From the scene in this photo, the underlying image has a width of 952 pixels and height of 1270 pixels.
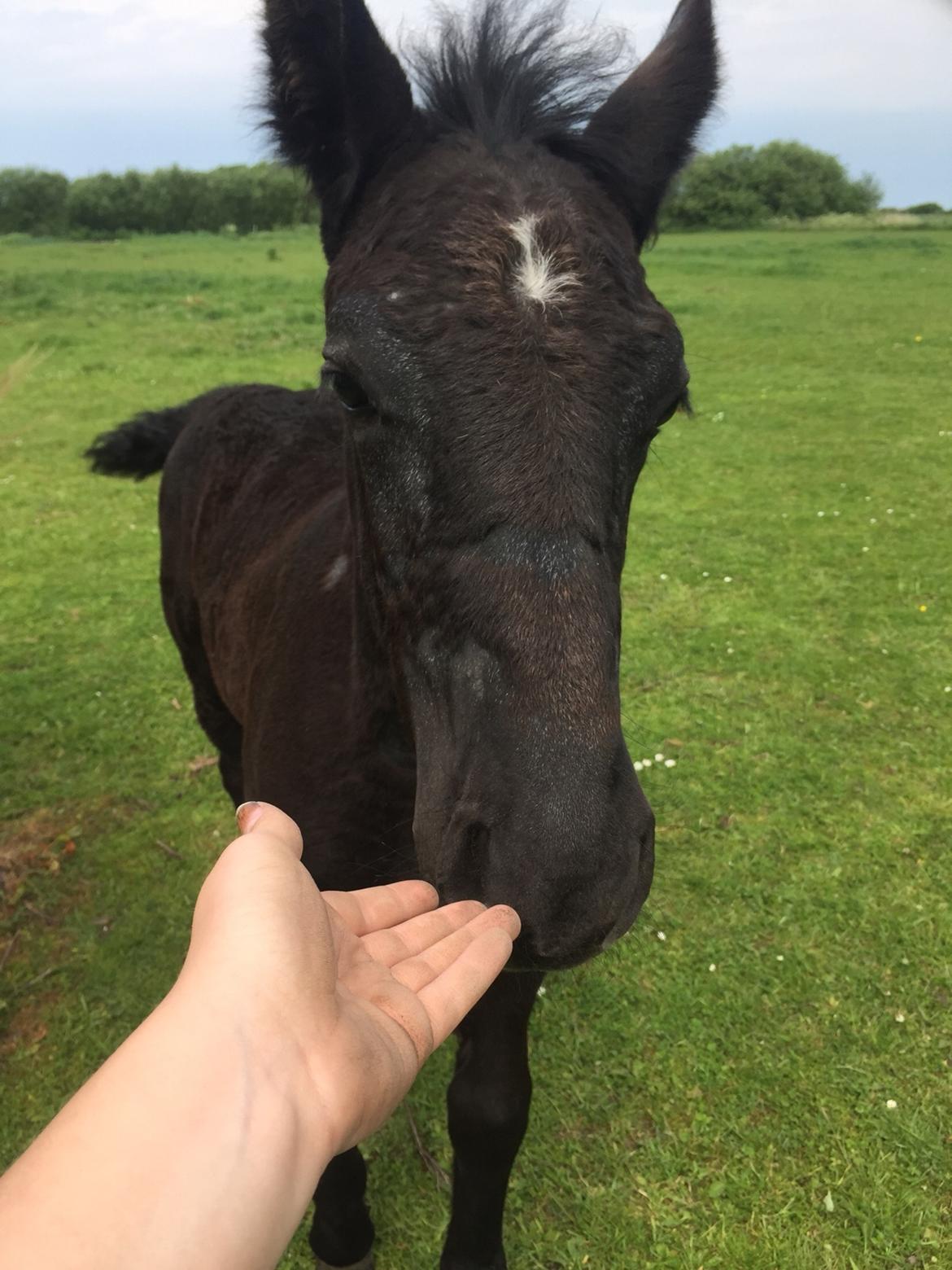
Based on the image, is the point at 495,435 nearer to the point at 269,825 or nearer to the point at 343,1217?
the point at 269,825

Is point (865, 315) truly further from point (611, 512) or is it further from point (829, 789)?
point (611, 512)

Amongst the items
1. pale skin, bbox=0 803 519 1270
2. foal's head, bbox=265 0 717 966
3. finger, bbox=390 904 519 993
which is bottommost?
finger, bbox=390 904 519 993

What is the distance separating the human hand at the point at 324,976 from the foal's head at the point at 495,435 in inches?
4.8

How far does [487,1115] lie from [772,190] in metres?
50.4

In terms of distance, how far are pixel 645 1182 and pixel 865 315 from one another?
17551 mm

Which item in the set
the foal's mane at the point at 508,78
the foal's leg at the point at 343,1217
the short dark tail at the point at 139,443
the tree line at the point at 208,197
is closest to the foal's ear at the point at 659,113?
the foal's mane at the point at 508,78

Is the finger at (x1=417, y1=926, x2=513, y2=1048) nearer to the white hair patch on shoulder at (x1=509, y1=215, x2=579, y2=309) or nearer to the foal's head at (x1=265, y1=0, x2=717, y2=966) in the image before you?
the foal's head at (x1=265, y1=0, x2=717, y2=966)

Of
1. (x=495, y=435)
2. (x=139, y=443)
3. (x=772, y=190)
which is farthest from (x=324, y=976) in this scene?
(x=772, y=190)

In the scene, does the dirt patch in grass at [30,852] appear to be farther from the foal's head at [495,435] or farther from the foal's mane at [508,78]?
the foal's mane at [508,78]

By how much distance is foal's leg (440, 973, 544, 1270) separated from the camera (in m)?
2.28

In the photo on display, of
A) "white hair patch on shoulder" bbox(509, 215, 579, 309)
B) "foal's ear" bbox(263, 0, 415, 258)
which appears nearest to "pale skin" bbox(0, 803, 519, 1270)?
"white hair patch on shoulder" bbox(509, 215, 579, 309)

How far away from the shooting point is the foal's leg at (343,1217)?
238cm

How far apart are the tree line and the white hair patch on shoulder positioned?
45058 millimetres

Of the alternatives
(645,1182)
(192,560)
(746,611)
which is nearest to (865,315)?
(746,611)
